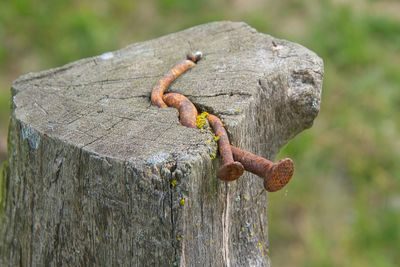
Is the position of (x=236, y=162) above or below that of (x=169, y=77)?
below

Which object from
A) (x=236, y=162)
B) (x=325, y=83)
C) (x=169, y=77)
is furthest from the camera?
(x=325, y=83)

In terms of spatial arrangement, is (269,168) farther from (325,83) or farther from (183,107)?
(325,83)

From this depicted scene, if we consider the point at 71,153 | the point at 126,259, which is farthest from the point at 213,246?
the point at 71,153

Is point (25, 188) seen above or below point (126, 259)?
above

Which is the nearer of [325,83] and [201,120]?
[201,120]

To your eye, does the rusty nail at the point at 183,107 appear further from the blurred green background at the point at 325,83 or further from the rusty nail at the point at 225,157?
the blurred green background at the point at 325,83

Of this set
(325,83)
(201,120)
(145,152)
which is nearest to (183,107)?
(201,120)

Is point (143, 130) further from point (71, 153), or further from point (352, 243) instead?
point (352, 243)
